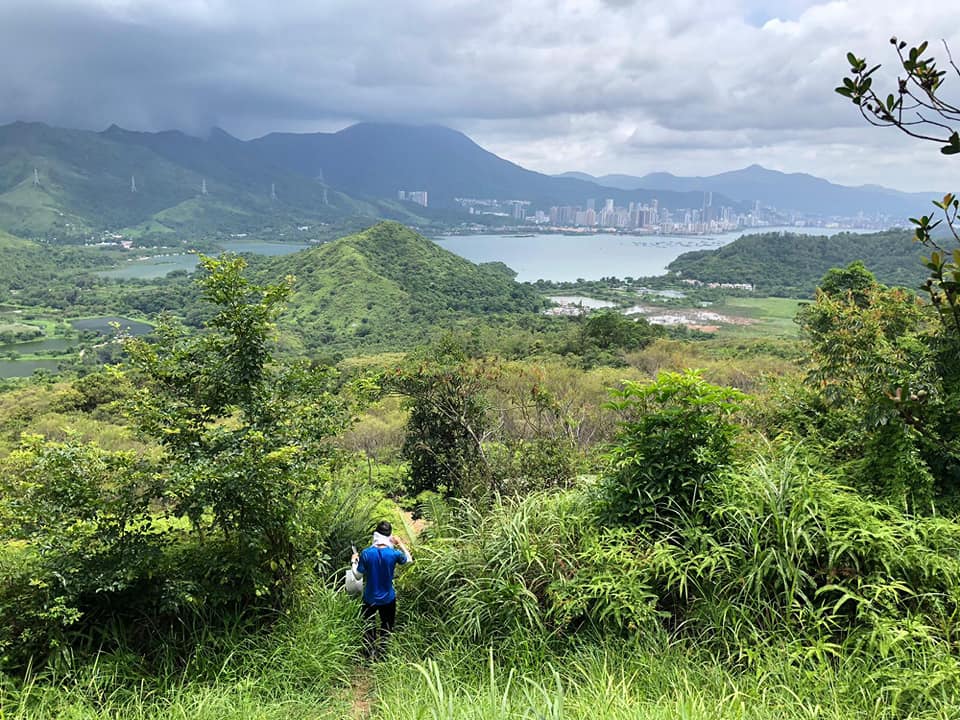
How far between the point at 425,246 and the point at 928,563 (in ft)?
255

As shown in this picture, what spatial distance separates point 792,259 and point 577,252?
179 ft

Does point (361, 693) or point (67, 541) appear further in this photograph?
point (361, 693)

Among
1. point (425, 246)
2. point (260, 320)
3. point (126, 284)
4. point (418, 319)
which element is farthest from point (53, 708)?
point (126, 284)

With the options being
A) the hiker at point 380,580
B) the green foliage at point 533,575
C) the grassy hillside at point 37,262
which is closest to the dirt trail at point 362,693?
the hiker at point 380,580

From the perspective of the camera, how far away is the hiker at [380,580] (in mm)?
3803

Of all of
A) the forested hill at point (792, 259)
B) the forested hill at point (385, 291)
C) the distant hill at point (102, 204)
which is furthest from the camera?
the distant hill at point (102, 204)

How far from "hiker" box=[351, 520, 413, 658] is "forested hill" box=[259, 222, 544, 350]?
4687cm

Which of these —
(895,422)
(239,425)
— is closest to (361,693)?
(239,425)

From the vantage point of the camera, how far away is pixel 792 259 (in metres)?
85.4

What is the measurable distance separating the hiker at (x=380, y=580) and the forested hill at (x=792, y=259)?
7962cm

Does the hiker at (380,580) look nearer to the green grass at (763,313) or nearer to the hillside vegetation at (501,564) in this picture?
the hillside vegetation at (501,564)

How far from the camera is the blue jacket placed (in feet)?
12.5

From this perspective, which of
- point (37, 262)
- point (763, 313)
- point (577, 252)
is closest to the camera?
point (763, 313)

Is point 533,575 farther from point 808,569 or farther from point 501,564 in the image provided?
point 808,569
